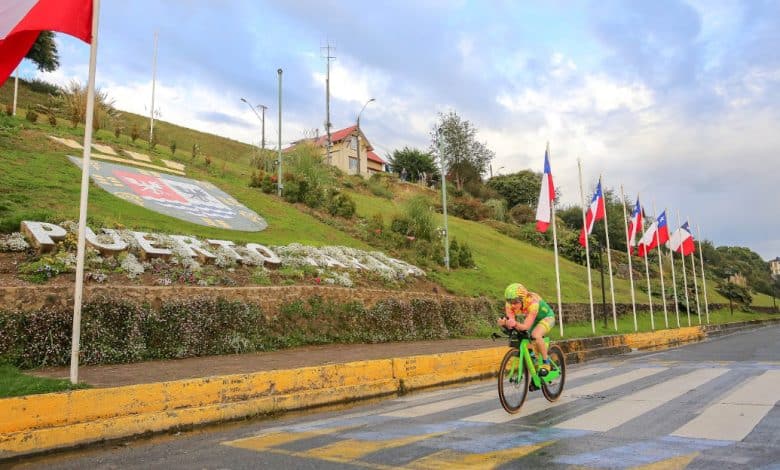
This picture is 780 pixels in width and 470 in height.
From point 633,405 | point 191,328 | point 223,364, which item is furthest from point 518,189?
point 633,405

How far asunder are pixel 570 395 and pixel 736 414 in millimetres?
2257

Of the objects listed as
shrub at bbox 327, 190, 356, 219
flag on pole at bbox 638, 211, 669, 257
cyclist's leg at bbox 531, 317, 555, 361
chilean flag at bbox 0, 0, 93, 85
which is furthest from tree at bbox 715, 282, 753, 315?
chilean flag at bbox 0, 0, 93, 85

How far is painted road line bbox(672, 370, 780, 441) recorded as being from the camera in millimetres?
5660

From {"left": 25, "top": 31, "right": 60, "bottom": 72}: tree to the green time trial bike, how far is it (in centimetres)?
5328

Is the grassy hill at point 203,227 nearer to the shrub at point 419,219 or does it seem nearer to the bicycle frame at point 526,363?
the shrub at point 419,219

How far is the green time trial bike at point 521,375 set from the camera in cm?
698

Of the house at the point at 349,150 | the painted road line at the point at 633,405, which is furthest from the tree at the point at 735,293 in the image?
the painted road line at the point at 633,405

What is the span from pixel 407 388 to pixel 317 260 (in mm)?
7720

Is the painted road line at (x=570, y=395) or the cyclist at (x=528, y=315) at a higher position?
the cyclist at (x=528, y=315)

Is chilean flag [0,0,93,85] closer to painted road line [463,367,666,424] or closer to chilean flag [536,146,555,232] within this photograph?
painted road line [463,367,666,424]

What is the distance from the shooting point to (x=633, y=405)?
734 cm

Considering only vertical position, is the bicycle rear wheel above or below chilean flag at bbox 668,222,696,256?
below

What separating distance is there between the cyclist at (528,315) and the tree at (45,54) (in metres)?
53.0

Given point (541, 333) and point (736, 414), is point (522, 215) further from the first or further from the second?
point (736, 414)
